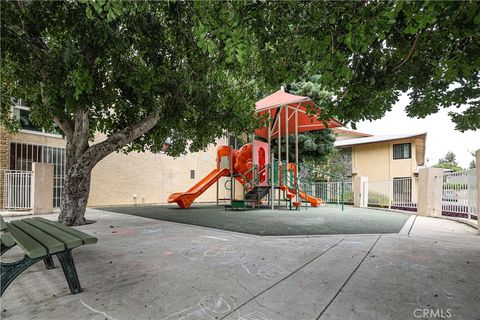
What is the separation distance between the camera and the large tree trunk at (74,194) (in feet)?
22.2

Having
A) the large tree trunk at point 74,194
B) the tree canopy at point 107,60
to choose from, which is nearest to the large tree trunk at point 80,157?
the large tree trunk at point 74,194

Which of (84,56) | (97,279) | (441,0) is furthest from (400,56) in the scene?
(84,56)

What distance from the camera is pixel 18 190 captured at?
10039mm

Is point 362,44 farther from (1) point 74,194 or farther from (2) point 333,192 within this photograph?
(2) point 333,192

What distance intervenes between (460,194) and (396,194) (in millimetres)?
6266

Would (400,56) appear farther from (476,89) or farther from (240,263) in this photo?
(240,263)

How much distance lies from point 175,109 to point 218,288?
4.52m

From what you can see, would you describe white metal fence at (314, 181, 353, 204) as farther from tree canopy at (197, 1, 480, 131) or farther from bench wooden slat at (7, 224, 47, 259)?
bench wooden slat at (7, 224, 47, 259)

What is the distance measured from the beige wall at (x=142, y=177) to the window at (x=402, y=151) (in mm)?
13902

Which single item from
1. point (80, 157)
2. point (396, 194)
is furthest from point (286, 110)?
point (396, 194)

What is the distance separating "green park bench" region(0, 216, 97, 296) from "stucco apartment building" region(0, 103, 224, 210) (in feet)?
29.4

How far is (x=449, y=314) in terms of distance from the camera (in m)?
2.27

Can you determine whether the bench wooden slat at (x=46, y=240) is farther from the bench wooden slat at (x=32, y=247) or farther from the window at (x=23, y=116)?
the window at (x=23, y=116)

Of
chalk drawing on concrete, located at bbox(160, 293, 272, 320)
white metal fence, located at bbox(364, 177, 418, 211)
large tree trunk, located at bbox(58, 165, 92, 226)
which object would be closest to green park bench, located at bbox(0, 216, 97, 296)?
chalk drawing on concrete, located at bbox(160, 293, 272, 320)
